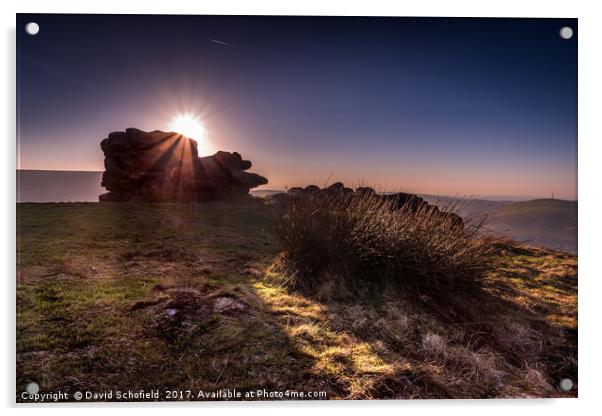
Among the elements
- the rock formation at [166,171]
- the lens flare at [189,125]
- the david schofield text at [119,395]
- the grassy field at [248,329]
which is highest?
the lens flare at [189,125]

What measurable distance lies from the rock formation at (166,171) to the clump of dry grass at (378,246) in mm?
682

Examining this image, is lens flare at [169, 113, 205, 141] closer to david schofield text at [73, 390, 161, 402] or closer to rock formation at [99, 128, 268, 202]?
rock formation at [99, 128, 268, 202]

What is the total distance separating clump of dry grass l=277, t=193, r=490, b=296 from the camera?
321 cm

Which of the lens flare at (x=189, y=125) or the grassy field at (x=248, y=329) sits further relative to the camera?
the lens flare at (x=189, y=125)

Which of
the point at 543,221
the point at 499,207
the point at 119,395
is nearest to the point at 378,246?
the point at 499,207

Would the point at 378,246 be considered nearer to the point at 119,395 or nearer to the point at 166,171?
the point at 119,395

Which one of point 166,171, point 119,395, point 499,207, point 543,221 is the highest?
point 166,171

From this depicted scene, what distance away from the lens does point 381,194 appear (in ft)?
10.9

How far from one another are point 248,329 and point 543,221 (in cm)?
243

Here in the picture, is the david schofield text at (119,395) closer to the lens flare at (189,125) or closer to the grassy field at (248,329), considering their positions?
the grassy field at (248,329)

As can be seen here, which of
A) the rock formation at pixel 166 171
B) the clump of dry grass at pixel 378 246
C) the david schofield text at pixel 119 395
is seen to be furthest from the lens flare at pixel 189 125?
the david schofield text at pixel 119 395

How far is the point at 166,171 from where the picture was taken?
15.9 ft
